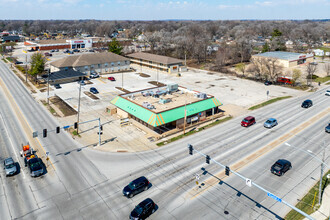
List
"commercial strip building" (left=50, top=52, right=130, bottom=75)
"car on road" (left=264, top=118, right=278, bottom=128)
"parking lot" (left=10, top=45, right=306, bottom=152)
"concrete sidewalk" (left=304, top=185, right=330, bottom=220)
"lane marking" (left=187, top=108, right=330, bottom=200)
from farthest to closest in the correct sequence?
"commercial strip building" (left=50, top=52, right=130, bottom=75)
"car on road" (left=264, top=118, right=278, bottom=128)
"parking lot" (left=10, top=45, right=306, bottom=152)
"lane marking" (left=187, top=108, right=330, bottom=200)
"concrete sidewalk" (left=304, top=185, right=330, bottom=220)

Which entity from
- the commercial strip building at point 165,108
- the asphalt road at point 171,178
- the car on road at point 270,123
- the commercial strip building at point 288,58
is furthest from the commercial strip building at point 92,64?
the car on road at point 270,123

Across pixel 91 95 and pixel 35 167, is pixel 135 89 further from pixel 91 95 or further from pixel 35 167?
pixel 35 167

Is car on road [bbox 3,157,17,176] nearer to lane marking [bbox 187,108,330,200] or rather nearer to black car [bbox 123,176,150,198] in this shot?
black car [bbox 123,176,150,198]

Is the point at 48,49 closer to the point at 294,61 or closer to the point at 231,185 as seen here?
the point at 294,61

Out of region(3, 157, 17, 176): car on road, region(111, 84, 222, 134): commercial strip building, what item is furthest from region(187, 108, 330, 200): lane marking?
region(3, 157, 17, 176): car on road

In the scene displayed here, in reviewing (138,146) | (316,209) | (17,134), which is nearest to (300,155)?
(316,209)

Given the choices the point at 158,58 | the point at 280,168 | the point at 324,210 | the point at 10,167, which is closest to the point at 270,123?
the point at 280,168
